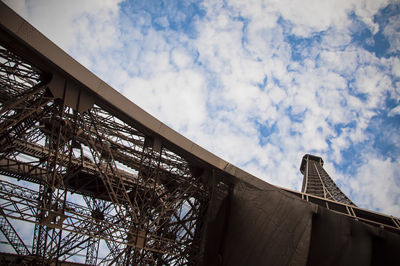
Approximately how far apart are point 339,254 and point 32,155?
19.1 meters

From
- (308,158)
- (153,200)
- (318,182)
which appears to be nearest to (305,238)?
(153,200)

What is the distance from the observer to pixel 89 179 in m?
20.7

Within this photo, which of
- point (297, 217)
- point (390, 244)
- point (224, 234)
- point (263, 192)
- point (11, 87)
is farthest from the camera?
point (11, 87)

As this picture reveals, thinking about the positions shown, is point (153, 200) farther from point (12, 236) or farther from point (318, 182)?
point (318, 182)

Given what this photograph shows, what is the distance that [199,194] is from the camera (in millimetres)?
13930

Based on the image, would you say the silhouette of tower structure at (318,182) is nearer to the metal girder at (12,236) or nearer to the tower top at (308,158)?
the tower top at (308,158)

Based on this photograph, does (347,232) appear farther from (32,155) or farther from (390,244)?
(32,155)

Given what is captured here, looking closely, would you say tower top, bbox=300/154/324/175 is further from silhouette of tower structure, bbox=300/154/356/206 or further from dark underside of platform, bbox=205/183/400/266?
dark underside of platform, bbox=205/183/400/266

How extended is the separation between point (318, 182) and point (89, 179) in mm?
60427

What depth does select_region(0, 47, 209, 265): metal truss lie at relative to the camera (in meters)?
9.30

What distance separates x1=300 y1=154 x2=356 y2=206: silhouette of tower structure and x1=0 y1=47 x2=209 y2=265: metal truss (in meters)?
44.8

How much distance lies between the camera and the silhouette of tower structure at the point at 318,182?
54.7 m

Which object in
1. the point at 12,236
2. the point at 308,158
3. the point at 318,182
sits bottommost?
the point at 12,236

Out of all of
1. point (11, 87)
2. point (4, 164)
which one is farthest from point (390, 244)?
point (4, 164)
